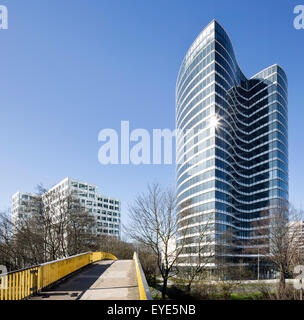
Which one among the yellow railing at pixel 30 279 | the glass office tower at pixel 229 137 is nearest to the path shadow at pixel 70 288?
the yellow railing at pixel 30 279

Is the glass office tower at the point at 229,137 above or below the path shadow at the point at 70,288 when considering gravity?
above

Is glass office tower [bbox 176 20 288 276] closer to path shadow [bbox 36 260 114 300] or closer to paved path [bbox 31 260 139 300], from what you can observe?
paved path [bbox 31 260 139 300]

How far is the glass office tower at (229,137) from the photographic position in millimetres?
75125

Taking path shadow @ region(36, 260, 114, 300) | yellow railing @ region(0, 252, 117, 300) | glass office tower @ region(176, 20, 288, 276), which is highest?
glass office tower @ region(176, 20, 288, 276)

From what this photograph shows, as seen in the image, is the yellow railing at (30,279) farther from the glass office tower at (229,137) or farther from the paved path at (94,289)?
the glass office tower at (229,137)

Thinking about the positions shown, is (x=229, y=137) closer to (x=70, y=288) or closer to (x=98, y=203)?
(x=98, y=203)

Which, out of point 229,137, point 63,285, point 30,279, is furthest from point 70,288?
point 229,137

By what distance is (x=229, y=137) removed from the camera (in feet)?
275

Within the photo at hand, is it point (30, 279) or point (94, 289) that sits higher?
point (30, 279)

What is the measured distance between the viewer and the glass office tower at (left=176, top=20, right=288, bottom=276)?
7512 centimetres

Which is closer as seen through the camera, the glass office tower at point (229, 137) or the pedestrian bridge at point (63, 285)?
the pedestrian bridge at point (63, 285)

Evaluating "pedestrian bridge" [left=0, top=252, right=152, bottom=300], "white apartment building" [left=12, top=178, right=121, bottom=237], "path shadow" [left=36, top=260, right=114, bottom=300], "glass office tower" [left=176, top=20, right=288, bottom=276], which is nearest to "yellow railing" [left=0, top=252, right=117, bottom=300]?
"pedestrian bridge" [left=0, top=252, right=152, bottom=300]
